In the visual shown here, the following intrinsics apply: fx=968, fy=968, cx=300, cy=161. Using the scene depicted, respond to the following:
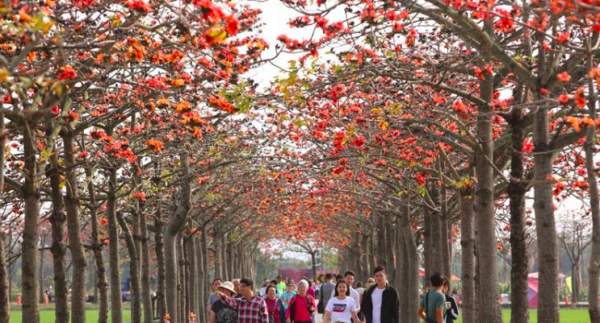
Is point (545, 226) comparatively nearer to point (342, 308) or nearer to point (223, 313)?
point (342, 308)

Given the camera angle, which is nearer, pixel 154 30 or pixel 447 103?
pixel 154 30

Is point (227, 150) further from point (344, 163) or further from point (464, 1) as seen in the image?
point (464, 1)

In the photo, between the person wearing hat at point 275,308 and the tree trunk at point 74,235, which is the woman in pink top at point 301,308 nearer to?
the person wearing hat at point 275,308

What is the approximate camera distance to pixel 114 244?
18.7 meters

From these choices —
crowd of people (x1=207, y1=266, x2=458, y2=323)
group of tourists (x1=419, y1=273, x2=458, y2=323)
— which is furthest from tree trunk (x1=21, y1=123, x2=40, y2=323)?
group of tourists (x1=419, y1=273, x2=458, y2=323)

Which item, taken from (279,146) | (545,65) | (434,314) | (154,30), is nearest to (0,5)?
(154,30)

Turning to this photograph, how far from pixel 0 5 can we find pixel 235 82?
4.48 metres

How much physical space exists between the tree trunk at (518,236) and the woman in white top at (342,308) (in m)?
2.21

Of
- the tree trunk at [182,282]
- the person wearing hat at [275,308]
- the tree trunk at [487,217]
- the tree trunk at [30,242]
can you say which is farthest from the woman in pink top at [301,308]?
the tree trunk at [182,282]

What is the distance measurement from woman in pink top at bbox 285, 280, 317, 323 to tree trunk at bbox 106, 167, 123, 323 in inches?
170

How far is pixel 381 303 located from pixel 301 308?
91.5 inches

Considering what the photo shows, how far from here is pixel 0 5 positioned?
707cm

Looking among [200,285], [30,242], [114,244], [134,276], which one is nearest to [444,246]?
[134,276]

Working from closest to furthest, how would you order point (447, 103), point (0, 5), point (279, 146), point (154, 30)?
point (0, 5) → point (154, 30) → point (447, 103) → point (279, 146)
